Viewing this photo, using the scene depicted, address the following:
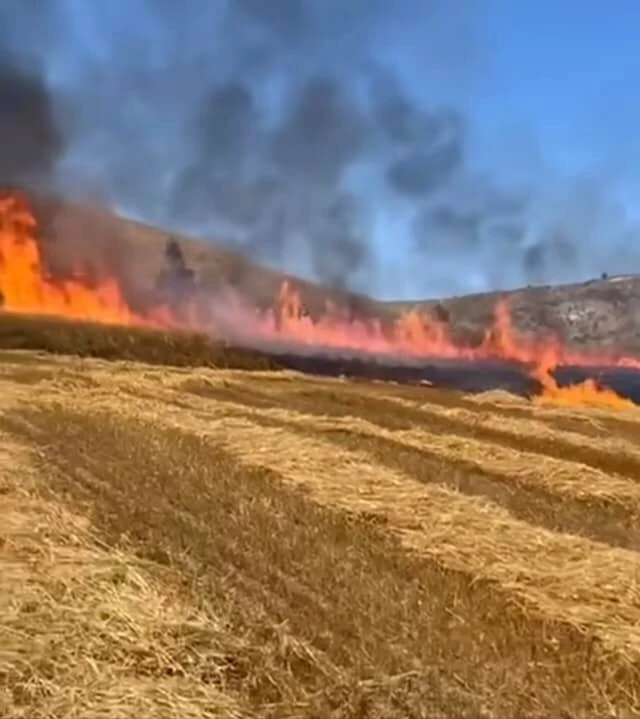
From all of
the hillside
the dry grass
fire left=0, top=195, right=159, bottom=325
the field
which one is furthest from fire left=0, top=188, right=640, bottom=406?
the field

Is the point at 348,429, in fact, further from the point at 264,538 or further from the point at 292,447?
the point at 264,538

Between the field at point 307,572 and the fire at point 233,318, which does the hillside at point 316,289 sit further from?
the field at point 307,572

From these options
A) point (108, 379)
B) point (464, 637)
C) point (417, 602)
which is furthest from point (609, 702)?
point (108, 379)

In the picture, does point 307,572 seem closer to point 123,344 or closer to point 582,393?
A: point 123,344

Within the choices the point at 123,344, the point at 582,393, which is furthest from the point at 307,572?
the point at 582,393

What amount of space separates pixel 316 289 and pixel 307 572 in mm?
42607

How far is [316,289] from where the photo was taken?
49.4m

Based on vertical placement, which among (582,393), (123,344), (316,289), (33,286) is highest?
(316,289)

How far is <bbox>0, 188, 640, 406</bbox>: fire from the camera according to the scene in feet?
121

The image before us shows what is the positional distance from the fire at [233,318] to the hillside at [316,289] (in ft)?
3.49

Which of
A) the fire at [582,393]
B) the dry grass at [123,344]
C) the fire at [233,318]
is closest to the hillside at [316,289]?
the fire at [233,318]

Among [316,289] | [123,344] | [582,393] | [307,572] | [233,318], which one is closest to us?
[307,572]

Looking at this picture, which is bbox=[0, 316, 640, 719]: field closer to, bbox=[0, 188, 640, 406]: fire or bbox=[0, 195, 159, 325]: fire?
bbox=[0, 188, 640, 406]: fire

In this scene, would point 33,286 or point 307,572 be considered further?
point 33,286
